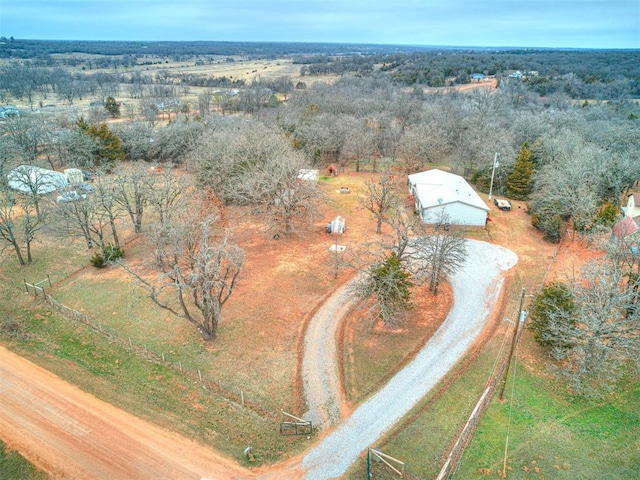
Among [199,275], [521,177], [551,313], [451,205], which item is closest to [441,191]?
[451,205]

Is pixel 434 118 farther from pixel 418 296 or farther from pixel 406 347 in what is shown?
pixel 406 347

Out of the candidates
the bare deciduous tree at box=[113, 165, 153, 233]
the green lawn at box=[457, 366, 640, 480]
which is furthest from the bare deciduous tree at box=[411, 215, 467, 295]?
the bare deciduous tree at box=[113, 165, 153, 233]

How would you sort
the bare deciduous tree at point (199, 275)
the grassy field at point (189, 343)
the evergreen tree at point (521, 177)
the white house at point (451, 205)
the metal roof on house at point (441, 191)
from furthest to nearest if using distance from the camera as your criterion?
the evergreen tree at point (521, 177), the metal roof on house at point (441, 191), the white house at point (451, 205), the bare deciduous tree at point (199, 275), the grassy field at point (189, 343)

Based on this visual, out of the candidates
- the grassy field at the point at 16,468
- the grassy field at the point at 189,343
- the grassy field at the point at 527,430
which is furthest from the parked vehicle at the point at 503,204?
the grassy field at the point at 16,468

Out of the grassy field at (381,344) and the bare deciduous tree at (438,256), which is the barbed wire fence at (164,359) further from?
the bare deciduous tree at (438,256)

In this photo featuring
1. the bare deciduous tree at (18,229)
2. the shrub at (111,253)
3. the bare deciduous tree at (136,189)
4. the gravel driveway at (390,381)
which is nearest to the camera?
the gravel driveway at (390,381)

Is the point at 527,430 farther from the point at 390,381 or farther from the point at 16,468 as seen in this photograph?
the point at 16,468
